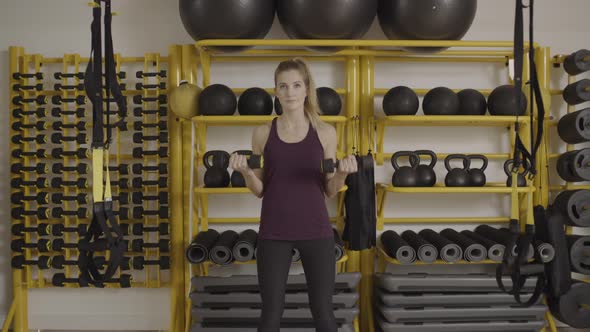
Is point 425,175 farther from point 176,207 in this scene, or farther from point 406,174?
point 176,207

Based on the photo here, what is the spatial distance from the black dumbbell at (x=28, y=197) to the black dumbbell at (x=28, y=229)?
0.47 ft

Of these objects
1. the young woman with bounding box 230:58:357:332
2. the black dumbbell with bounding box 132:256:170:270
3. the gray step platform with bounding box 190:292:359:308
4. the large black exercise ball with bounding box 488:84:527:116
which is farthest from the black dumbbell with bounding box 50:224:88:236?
the large black exercise ball with bounding box 488:84:527:116

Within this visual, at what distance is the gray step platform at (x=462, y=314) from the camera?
2484 mm

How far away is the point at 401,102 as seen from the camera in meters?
2.48

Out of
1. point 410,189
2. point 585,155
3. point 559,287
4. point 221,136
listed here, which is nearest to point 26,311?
point 221,136

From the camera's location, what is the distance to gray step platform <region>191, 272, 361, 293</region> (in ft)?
8.27

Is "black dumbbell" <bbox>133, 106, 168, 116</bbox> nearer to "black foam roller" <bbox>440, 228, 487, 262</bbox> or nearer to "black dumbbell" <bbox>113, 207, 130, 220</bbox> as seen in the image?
"black dumbbell" <bbox>113, 207, 130, 220</bbox>

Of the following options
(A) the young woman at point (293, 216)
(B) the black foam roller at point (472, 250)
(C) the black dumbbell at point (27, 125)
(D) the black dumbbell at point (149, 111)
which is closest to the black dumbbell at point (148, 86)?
(D) the black dumbbell at point (149, 111)

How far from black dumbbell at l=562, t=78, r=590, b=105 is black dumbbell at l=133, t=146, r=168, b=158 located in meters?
2.52

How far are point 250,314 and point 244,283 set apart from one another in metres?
0.18

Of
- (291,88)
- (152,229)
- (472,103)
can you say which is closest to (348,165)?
(291,88)

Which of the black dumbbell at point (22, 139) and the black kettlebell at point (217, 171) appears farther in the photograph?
the black dumbbell at point (22, 139)

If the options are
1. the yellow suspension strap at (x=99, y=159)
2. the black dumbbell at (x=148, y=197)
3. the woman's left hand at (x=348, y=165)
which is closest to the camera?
the yellow suspension strap at (x=99, y=159)

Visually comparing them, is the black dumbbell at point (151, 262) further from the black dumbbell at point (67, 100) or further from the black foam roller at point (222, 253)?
the black dumbbell at point (67, 100)
